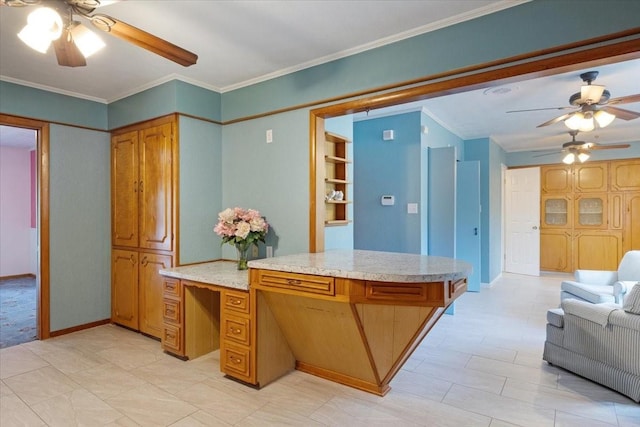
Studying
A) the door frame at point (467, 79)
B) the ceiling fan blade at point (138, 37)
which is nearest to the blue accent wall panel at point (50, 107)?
the ceiling fan blade at point (138, 37)

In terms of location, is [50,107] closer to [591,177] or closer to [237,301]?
[237,301]

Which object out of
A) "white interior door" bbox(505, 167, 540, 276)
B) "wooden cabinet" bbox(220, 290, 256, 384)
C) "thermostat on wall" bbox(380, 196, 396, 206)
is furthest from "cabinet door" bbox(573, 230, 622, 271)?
"wooden cabinet" bbox(220, 290, 256, 384)

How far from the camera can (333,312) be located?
2.33 metres

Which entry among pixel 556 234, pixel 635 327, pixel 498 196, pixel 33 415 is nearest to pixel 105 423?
pixel 33 415

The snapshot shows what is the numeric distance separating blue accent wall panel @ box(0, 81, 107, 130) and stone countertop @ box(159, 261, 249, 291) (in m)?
2.09

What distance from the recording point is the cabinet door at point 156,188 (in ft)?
11.3

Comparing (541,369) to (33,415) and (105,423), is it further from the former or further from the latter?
(33,415)

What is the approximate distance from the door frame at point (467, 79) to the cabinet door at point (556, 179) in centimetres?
641

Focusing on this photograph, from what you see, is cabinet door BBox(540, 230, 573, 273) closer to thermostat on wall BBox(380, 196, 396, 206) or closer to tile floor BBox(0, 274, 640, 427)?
tile floor BBox(0, 274, 640, 427)

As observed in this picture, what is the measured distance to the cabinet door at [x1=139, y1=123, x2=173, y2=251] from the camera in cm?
345

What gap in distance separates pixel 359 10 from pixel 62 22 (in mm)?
1641

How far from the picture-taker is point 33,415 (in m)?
2.30

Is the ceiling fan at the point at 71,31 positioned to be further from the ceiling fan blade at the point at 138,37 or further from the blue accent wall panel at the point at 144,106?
the blue accent wall panel at the point at 144,106

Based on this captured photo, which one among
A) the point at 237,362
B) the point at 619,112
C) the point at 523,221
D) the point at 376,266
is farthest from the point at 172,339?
the point at 523,221
